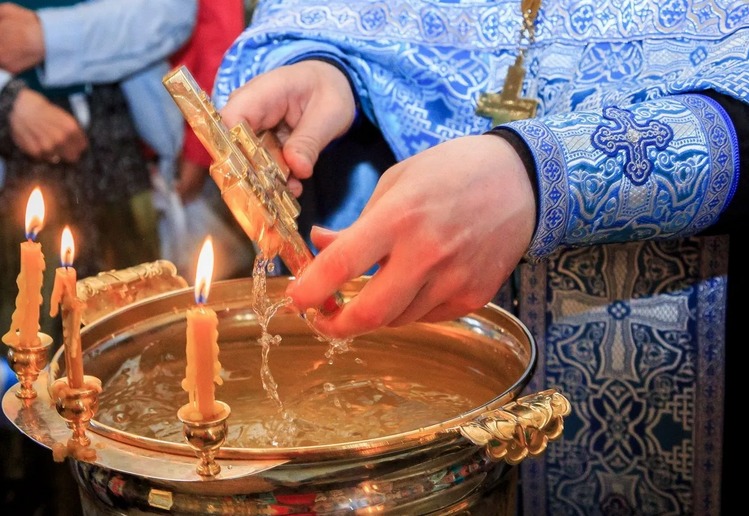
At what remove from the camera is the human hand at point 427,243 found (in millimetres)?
613

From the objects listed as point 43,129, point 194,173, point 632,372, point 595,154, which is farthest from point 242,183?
point 194,173

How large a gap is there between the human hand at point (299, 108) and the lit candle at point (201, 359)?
0.46 metres

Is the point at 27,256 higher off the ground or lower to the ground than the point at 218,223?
higher

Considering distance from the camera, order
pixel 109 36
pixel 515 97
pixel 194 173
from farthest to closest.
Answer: pixel 194 173 → pixel 109 36 → pixel 515 97

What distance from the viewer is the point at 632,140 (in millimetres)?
784

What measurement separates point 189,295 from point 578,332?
1.52 ft

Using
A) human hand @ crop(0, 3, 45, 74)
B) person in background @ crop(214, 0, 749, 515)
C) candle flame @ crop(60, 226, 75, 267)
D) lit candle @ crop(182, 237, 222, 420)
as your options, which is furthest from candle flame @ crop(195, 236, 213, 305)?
human hand @ crop(0, 3, 45, 74)

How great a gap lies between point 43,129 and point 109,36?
226mm

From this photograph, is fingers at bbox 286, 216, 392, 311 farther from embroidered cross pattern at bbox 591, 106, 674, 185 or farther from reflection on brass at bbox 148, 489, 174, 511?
embroidered cross pattern at bbox 591, 106, 674, 185

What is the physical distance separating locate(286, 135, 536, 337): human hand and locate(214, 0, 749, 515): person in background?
0.05 metres

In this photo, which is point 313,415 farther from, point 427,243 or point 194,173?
point 194,173

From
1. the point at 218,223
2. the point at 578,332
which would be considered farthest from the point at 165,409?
the point at 218,223

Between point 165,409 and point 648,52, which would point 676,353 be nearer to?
point 648,52

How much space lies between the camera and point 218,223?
1.86m
